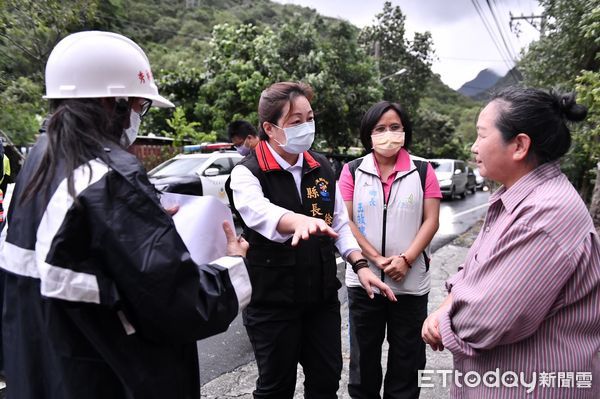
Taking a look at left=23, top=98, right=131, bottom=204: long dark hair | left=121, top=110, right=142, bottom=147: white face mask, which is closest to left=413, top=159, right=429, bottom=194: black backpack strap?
left=121, top=110, right=142, bottom=147: white face mask

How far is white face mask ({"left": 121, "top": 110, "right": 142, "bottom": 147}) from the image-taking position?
1.37 m

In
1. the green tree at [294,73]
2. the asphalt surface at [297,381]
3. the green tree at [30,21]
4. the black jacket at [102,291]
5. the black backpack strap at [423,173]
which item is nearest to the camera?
the black jacket at [102,291]

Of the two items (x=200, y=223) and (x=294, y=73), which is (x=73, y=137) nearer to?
(x=200, y=223)

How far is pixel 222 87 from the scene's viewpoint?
14.9m

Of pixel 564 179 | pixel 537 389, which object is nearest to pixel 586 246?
pixel 564 179

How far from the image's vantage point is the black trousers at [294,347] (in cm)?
213

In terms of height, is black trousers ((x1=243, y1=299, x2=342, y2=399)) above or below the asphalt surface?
above

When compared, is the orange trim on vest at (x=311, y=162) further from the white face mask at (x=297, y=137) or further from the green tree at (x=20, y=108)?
the green tree at (x=20, y=108)

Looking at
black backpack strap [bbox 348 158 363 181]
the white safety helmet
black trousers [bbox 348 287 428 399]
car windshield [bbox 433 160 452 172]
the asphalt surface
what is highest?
the white safety helmet

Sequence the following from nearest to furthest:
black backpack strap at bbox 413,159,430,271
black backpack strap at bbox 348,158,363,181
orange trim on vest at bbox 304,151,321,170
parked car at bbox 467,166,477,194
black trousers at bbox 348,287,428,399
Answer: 1. orange trim on vest at bbox 304,151,321,170
2. black trousers at bbox 348,287,428,399
3. black backpack strap at bbox 413,159,430,271
4. black backpack strap at bbox 348,158,363,181
5. parked car at bbox 467,166,477,194

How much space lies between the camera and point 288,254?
2.10 m

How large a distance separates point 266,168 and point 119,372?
117cm

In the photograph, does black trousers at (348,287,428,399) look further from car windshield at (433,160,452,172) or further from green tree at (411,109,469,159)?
green tree at (411,109,469,159)

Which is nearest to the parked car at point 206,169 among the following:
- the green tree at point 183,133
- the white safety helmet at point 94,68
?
the green tree at point 183,133
